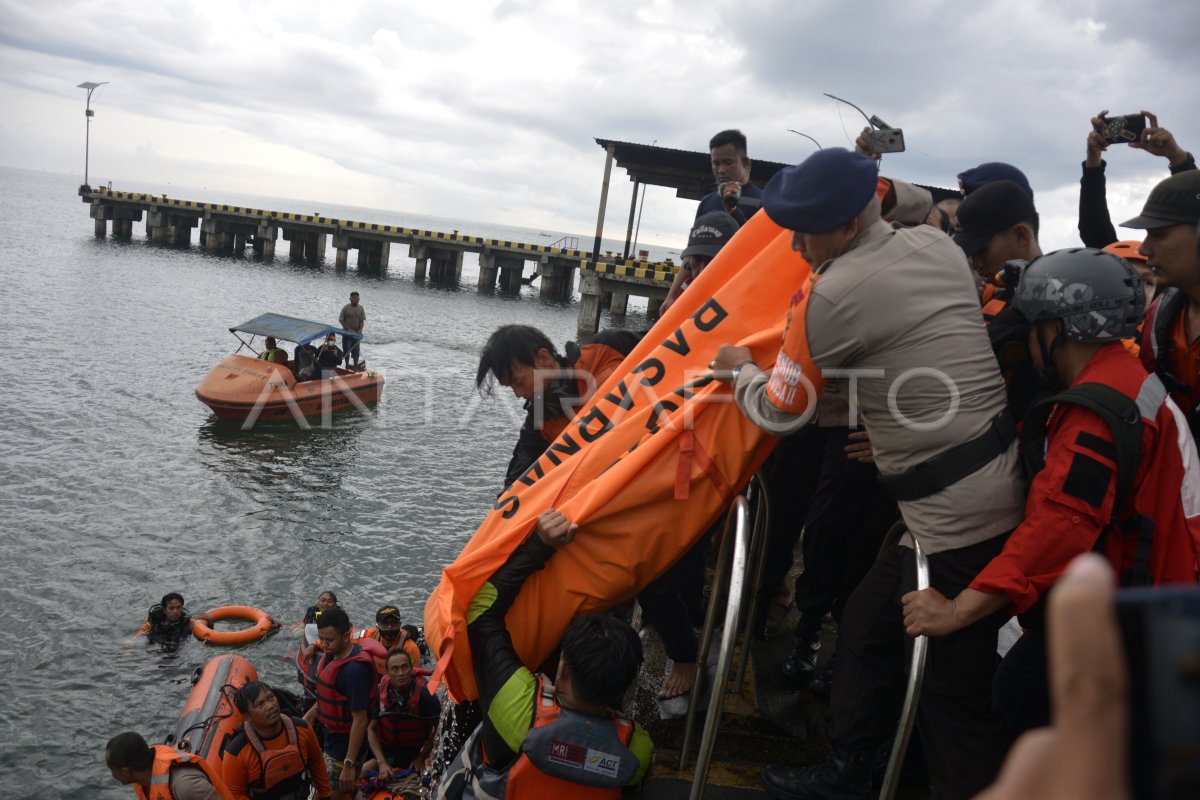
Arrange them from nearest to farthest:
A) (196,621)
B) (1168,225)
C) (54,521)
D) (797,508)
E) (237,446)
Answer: (1168,225)
(797,508)
(196,621)
(54,521)
(237,446)

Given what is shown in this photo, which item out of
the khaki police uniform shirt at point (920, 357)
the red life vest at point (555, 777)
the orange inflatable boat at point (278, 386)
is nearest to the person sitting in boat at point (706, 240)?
the khaki police uniform shirt at point (920, 357)

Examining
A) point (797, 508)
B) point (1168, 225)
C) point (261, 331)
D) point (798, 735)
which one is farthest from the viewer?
point (261, 331)

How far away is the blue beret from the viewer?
2.59m

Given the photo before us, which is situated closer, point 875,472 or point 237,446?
point 875,472

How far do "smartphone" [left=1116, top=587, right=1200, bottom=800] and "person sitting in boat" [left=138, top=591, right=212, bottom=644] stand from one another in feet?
39.0

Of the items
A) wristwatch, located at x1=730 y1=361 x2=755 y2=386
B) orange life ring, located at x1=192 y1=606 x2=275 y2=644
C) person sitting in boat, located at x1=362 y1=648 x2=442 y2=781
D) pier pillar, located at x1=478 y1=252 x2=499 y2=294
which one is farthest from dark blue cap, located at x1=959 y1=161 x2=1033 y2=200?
pier pillar, located at x1=478 y1=252 x2=499 y2=294

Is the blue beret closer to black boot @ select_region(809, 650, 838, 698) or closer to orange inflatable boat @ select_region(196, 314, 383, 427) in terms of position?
black boot @ select_region(809, 650, 838, 698)

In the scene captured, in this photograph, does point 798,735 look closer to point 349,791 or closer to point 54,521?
point 349,791

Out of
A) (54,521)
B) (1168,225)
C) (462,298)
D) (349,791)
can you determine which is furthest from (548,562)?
(462,298)

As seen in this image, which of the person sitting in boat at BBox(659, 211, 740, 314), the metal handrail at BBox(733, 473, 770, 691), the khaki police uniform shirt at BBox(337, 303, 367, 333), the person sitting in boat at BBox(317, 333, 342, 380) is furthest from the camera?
the khaki police uniform shirt at BBox(337, 303, 367, 333)

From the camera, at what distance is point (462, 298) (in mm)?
57219

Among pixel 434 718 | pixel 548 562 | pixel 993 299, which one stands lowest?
pixel 434 718

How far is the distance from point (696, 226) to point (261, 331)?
18.5 m

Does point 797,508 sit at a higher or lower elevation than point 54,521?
higher
